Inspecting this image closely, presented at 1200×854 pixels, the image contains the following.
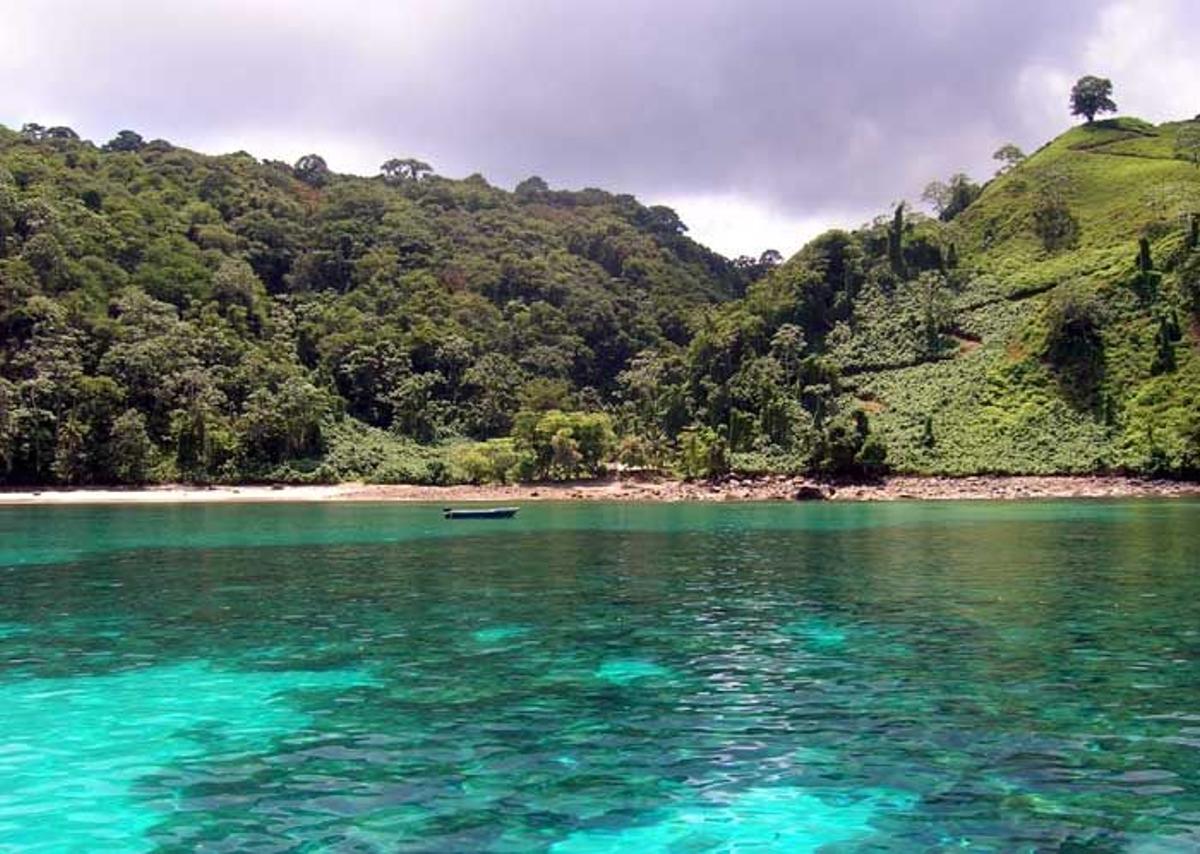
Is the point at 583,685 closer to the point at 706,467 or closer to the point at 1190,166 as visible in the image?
the point at 706,467

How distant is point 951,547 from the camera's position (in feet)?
157

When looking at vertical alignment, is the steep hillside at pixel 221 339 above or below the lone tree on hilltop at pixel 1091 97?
below

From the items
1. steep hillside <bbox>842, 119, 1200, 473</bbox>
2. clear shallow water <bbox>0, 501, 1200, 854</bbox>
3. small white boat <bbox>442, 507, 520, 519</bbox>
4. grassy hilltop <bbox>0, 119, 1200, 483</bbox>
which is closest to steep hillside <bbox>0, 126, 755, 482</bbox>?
grassy hilltop <bbox>0, 119, 1200, 483</bbox>

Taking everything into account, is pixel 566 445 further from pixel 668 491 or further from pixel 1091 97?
pixel 1091 97

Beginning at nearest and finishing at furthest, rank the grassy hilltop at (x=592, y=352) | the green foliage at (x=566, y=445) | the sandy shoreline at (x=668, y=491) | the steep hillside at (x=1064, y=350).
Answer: the sandy shoreline at (x=668, y=491), the steep hillside at (x=1064, y=350), the grassy hilltop at (x=592, y=352), the green foliage at (x=566, y=445)

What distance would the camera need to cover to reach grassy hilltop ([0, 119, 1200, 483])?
111688mm

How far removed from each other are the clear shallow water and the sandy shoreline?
6182 centimetres

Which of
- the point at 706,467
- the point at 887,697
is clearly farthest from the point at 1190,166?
the point at 887,697

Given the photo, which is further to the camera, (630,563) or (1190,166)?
(1190,166)

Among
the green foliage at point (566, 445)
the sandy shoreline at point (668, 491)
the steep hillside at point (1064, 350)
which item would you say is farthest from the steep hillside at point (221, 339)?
the steep hillside at point (1064, 350)

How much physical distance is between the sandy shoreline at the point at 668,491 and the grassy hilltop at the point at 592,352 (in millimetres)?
2898

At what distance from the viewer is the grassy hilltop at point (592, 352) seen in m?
112

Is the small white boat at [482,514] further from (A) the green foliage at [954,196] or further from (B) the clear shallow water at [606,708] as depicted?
(A) the green foliage at [954,196]

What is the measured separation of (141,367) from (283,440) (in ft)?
65.1
